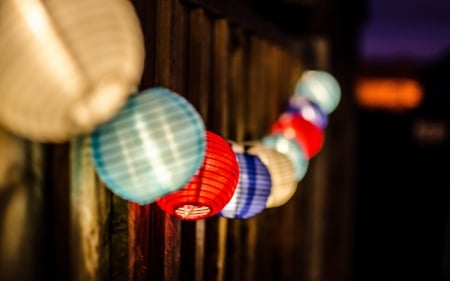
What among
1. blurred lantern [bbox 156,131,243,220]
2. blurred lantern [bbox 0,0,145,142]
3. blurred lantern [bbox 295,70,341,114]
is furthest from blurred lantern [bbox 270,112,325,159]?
blurred lantern [bbox 0,0,145,142]

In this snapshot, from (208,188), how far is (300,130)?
247 cm

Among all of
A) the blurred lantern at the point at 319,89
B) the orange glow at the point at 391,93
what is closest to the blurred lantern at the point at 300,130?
the blurred lantern at the point at 319,89

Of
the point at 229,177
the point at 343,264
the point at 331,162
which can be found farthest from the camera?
the point at 343,264

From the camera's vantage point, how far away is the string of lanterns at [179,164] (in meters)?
2.29

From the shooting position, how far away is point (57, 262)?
3.10m

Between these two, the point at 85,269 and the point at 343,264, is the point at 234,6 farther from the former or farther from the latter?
the point at 343,264

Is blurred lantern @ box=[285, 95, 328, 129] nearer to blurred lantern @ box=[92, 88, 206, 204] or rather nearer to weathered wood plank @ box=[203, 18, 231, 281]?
weathered wood plank @ box=[203, 18, 231, 281]

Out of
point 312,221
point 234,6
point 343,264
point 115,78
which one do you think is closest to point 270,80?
point 234,6

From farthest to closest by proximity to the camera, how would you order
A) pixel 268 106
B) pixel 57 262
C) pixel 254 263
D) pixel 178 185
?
pixel 268 106 < pixel 254 263 < pixel 57 262 < pixel 178 185

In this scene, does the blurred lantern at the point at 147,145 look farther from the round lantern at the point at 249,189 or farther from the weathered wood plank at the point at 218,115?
the weathered wood plank at the point at 218,115

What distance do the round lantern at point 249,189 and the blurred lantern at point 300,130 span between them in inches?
59.2

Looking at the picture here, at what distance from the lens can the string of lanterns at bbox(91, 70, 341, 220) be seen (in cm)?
229

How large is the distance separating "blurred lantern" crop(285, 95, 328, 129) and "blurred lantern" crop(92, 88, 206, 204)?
3.15 m

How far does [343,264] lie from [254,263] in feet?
16.1
